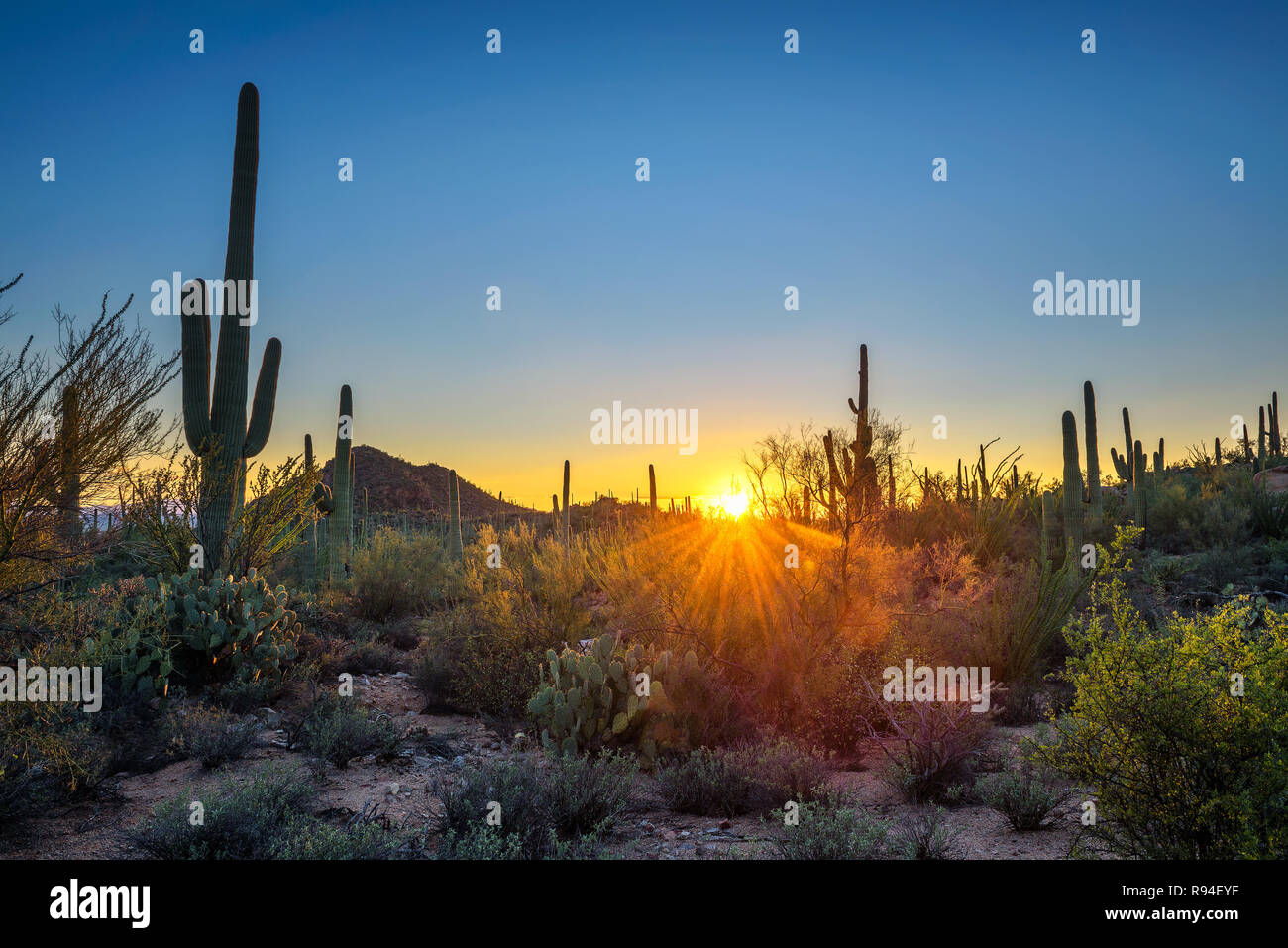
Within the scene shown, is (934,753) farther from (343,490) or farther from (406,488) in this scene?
(406,488)

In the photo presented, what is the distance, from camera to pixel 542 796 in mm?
4945

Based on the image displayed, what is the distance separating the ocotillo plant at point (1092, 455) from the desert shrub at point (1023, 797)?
1187 cm

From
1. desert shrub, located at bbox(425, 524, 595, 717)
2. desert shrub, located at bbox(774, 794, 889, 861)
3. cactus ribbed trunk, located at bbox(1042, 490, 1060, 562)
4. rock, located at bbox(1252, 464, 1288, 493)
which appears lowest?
desert shrub, located at bbox(774, 794, 889, 861)

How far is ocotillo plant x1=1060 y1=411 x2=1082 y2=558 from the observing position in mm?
11508

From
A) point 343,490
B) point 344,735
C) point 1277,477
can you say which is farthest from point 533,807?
point 1277,477

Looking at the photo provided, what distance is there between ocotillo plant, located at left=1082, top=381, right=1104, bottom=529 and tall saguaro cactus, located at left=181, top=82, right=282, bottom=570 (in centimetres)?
1440

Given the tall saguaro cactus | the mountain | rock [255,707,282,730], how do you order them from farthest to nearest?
the mountain
the tall saguaro cactus
rock [255,707,282,730]

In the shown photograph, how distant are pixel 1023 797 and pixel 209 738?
5940mm

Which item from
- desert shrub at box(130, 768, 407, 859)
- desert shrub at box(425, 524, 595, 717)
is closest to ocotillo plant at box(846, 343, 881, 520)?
desert shrub at box(425, 524, 595, 717)

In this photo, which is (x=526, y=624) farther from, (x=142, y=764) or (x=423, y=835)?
(x=423, y=835)

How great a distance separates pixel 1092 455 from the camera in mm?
15758

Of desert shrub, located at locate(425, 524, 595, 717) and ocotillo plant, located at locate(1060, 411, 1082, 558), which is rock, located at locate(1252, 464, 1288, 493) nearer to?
ocotillo plant, located at locate(1060, 411, 1082, 558)
